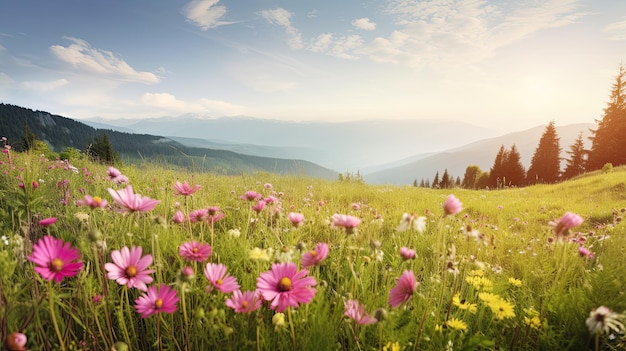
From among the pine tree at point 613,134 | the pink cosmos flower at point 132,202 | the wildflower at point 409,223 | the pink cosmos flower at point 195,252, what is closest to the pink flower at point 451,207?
the wildflower at point 409,223

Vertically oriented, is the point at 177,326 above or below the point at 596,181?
below

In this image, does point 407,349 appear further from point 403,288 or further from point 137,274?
point 137,274

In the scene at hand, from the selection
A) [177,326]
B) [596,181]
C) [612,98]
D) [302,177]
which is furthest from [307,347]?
[612,98]

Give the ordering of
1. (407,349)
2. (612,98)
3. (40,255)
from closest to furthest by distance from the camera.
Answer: (40,255)
(407,349)
(612,98)

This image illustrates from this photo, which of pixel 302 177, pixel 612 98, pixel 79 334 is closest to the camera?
pixel 79 334

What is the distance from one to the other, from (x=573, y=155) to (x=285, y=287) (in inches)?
2229

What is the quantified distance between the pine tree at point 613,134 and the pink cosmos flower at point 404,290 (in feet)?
159

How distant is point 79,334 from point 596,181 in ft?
51.6

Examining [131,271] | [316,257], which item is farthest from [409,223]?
[131,271]

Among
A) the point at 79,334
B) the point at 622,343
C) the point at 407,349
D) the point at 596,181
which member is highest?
the point at 596,181

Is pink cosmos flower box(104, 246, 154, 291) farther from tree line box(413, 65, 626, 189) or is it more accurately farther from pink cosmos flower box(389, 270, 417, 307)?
tree line box(413, 65, 626, 189)

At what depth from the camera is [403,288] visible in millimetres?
1193

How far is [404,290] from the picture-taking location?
1.19 metres

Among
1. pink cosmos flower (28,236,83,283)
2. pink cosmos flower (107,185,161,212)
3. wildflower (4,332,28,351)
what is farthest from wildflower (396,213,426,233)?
wildflower (4,332,28,351)
